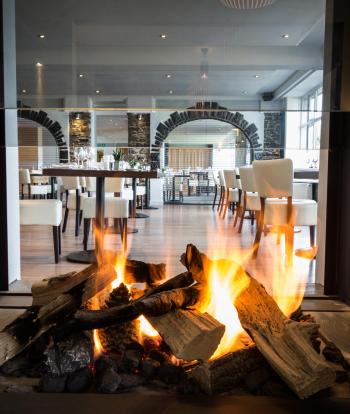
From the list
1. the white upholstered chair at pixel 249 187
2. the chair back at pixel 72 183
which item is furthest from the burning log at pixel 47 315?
the chair back at pixel 72 183

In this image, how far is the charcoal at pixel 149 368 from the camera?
1.09 meters

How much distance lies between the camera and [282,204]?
379cm

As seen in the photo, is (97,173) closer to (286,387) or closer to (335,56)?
(335,56)

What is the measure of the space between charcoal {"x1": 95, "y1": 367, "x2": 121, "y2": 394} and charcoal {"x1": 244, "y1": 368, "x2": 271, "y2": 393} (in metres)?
Answer: 0.29

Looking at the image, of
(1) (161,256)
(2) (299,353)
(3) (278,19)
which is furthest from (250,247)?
(2) (299,353)

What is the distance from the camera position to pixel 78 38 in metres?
1.83

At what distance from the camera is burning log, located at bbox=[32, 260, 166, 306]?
1350 mm

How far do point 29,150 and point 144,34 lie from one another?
64 cm

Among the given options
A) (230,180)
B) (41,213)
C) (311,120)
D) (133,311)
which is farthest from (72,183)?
(133,311)

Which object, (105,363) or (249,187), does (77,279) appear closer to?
(105,363)

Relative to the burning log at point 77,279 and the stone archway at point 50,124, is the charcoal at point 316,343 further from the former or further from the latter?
the stone archway at point 50,124

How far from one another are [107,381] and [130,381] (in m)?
0.05

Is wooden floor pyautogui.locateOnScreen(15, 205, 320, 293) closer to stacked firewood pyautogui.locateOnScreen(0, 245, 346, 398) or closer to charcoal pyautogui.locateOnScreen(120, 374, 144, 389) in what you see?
stacked firewood pyautogui.locateOnScreen(0, 245, 346, 398)

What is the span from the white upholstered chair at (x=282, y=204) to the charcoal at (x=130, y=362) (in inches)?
99.7
